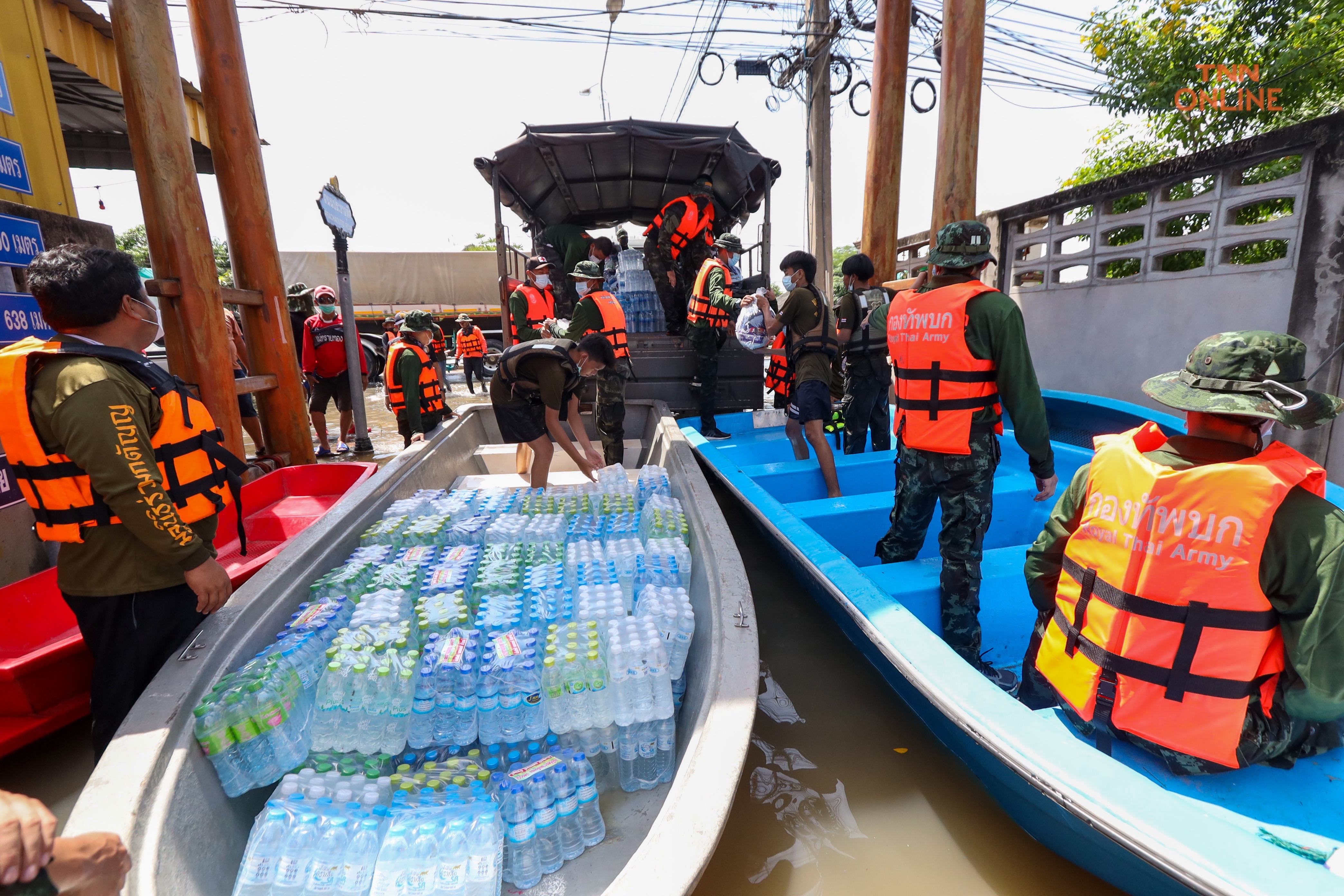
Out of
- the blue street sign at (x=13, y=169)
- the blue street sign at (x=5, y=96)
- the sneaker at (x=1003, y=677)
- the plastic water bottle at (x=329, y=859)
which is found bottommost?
the sneaker at (x=1003, y=677)

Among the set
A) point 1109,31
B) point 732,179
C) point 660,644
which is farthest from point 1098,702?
point 1109,31

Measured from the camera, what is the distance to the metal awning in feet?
21.6

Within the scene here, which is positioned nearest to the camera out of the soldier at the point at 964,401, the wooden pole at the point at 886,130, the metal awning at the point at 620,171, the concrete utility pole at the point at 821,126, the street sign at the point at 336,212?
the soldier at the point at 964,401

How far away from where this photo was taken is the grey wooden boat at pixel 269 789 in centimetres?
140

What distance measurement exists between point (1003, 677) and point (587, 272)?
4.35 meters

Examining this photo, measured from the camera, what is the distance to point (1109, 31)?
6.80 metres

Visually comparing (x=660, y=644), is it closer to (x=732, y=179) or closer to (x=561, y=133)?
(x=561, y=133)

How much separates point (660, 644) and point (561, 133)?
19.9 ft

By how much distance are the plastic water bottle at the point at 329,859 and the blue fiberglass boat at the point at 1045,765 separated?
1.65 meters

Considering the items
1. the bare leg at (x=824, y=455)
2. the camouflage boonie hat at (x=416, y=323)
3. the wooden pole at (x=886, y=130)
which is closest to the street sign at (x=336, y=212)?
the camouflage boonie hat at (x=416, y=323)

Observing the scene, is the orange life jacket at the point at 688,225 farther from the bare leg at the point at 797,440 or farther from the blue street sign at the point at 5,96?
the blue street sign at the point at 5,96

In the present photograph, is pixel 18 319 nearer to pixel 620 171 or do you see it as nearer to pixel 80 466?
pixel 80 466

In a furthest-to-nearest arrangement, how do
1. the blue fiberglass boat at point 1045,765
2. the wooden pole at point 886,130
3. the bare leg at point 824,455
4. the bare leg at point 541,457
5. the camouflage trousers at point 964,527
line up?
the wooden pole at point 886,130, the bare leg at point 541,457, the bare leg at point 824,455, the camouflage trousers at point 964,527, the blue fiberglass boat at point 1045,765

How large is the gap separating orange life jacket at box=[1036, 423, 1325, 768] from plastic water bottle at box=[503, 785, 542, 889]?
159 cm
